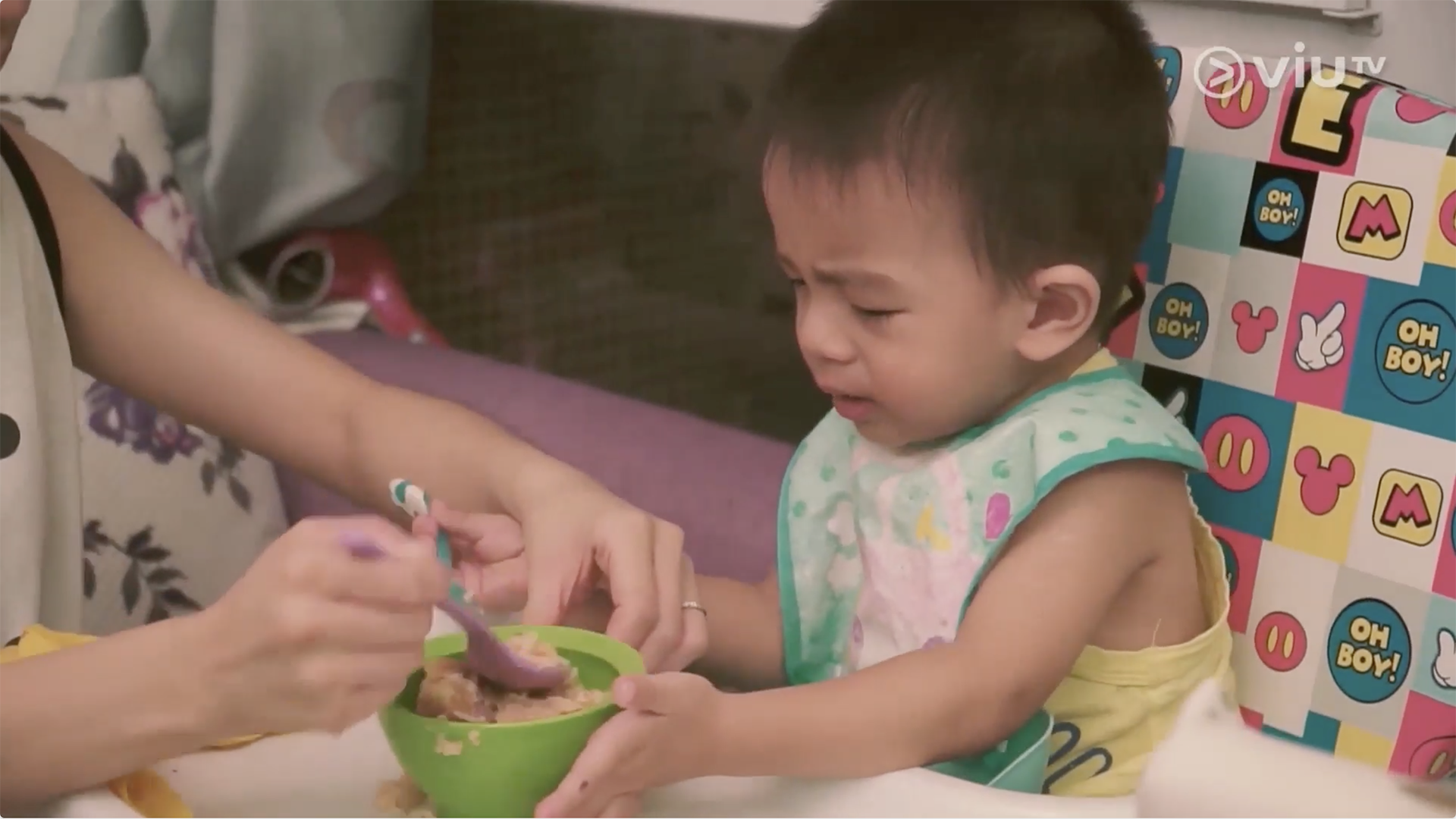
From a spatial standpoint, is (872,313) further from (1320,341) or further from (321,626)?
(321,626)

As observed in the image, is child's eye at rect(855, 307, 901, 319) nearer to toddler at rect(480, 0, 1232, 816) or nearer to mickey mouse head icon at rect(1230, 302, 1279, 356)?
toddler at rect(480, 0, 1232, 816)

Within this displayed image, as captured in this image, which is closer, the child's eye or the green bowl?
the green bowl

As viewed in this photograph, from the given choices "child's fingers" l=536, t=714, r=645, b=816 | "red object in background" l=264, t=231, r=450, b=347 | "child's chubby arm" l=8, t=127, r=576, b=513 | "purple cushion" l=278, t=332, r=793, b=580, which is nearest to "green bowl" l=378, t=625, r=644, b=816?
"child's fingers" l=536, t=714, r=645, b=816

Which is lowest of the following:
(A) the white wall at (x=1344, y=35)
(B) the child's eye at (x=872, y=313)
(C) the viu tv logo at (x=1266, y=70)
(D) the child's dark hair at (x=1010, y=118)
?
(B) the child's eye at (x=872, y=313)

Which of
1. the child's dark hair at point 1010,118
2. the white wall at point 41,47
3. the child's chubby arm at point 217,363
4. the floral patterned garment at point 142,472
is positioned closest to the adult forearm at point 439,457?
the child's chubby arm at point 217,363

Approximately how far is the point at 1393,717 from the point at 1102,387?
25cm

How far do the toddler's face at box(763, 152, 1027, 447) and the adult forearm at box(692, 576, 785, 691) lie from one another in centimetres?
17

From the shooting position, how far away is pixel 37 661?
55cm

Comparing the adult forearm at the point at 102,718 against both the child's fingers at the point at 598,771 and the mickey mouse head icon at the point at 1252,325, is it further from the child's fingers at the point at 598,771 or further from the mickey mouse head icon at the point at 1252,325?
the mickey mouse head icon at the point at 1252,325

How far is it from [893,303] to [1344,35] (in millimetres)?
323

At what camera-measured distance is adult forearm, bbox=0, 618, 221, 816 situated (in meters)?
0.52

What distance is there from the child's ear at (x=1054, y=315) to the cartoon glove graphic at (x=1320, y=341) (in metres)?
0.12

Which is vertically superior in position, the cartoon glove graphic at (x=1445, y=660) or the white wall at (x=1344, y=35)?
the white wall at (x=1344, y=35)

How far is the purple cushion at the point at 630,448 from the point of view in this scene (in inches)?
45.2
